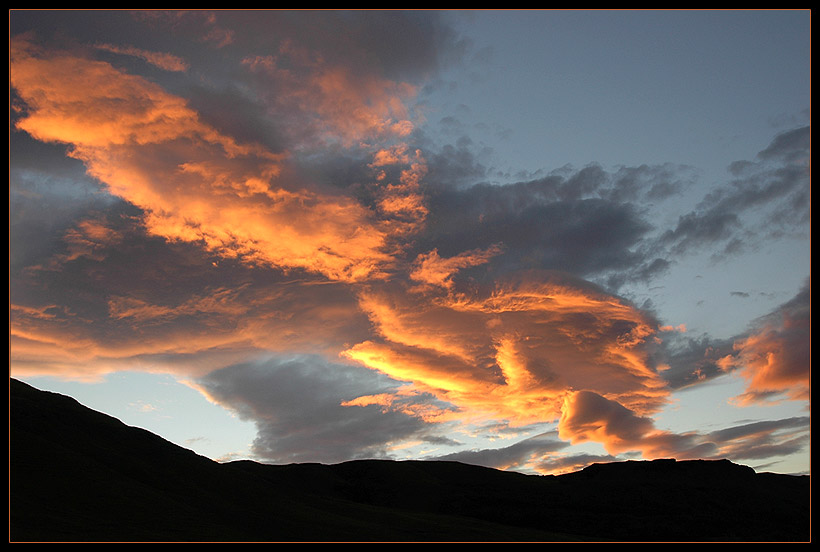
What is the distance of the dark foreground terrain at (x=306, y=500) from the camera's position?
7419 cm

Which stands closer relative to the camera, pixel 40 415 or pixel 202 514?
pixel 202 514

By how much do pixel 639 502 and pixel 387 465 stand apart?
73.7 meters

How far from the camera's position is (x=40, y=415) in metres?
107

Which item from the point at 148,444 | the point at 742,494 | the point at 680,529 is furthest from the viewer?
the point at 742,494

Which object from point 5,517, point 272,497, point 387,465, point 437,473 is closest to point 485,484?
point 437,473

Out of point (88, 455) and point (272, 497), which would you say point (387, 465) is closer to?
point (272, 497)

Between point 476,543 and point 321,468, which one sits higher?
point 321,468

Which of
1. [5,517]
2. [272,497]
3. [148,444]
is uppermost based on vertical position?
[148,444]

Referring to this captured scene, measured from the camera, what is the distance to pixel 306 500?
376ft

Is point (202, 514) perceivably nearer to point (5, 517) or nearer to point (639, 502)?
point (5, 517)

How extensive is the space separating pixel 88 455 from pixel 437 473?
12039 cm

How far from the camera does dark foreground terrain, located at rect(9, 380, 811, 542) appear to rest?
243 feet

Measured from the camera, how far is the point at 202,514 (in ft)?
280

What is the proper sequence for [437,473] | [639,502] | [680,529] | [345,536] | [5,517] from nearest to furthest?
[5,517], [345,536], [680,529], [639,502], [437,473]
